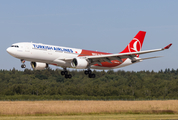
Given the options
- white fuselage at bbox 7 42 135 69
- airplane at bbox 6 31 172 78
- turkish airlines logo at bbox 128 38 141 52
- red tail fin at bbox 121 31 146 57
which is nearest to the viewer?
white fuselage at bbox 7 42 135 69

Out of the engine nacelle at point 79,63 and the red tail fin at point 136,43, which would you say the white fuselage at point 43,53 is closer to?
the engine nacelle at point 79,63

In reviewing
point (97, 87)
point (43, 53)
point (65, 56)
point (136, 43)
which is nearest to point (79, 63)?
point (65, 56)

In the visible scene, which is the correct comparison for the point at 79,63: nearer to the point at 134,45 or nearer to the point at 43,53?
the point at 43,53

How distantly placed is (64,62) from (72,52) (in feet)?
7.66

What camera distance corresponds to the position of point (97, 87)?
101500mm

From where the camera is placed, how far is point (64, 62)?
160 feet

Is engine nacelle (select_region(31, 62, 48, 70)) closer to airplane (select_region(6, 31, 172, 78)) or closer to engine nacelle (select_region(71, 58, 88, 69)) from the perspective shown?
airplane (select_region(6, 31, 172, 78))

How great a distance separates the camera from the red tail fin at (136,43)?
5938 cm

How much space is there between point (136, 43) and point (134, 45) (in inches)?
24.1

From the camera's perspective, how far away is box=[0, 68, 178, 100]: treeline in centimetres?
9756

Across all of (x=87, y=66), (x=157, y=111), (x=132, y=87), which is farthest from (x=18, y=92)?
(x=157, y=111)

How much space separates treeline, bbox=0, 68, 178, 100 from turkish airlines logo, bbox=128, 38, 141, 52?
30880 millimetres

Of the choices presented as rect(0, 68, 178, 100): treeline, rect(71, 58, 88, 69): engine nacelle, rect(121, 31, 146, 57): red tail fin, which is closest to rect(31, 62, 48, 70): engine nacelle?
rect(71, 58, 88, 69): engine nacelle

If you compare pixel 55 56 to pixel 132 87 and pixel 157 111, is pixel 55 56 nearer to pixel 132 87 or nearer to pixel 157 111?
pixel 157 111
